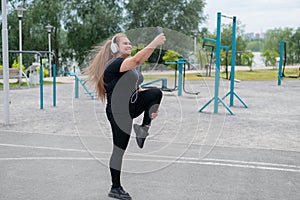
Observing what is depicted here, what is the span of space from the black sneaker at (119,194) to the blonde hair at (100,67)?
2.87 feet

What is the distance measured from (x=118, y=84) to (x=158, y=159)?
198 cm

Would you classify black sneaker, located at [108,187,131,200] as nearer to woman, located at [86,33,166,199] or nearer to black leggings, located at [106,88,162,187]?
woman, located at [86,33,166,199]

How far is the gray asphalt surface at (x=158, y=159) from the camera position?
399cm

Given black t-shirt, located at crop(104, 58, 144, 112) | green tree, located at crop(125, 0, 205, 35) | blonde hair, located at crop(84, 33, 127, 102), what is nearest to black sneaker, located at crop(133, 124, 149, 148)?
black t-shirt, located at crop(104, 58, 144, 112)

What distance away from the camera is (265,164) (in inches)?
201

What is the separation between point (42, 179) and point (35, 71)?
14.5m

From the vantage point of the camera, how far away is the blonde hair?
3702mm

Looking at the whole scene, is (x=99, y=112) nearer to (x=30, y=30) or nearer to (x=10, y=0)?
(x=30, y=30)

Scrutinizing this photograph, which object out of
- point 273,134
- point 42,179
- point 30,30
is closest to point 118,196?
point 42,179

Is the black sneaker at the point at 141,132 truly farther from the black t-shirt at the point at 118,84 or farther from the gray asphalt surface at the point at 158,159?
the gray asphalt surface at the point at 158,159

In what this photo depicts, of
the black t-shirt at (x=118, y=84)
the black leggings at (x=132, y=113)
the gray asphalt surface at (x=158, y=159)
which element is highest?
the black t-shirt at (x=118, y=84)

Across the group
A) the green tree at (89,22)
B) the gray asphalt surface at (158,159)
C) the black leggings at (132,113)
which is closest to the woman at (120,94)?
the black leggings at (132,113)

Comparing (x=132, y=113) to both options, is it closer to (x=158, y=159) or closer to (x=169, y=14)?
(x=158, y=159)


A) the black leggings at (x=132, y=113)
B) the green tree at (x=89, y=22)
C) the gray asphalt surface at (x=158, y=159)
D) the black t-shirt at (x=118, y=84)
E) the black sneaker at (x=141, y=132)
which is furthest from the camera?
the green tree at (x=89, y=22)
